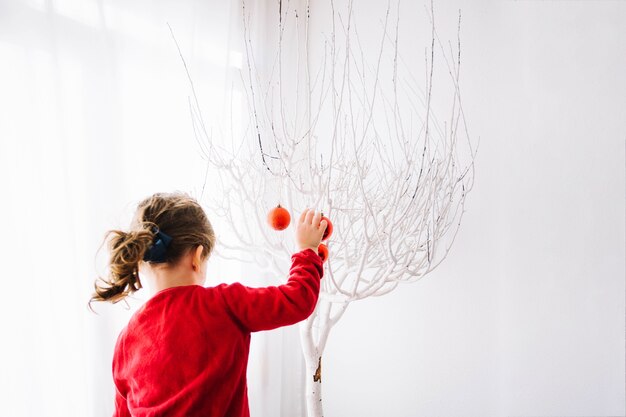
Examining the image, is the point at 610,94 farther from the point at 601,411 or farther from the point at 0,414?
the point at 0,414

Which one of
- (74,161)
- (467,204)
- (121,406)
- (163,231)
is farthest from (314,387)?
(74,161)

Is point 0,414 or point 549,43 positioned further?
point 549,43

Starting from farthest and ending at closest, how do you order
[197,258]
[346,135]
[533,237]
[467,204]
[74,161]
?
[346,135]
[467,204]
[533,237]
[74,161]
[197,258]

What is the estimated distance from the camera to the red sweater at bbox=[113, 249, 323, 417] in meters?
1.09

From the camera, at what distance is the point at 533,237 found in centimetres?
188

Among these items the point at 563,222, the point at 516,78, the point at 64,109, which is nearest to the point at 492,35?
the point at 516,78

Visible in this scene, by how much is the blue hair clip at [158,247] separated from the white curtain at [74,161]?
52 cm

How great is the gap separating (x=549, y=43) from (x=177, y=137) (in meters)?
1.50

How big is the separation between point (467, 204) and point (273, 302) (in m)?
1.20

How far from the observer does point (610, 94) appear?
170 centimetres

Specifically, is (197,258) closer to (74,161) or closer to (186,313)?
(186,313)

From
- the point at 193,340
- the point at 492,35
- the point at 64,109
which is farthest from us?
the point at 492,35

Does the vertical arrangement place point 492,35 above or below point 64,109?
above

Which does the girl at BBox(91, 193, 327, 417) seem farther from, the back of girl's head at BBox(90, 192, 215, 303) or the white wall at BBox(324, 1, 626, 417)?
the white wall at BBox(324, 1, 626, 417)
